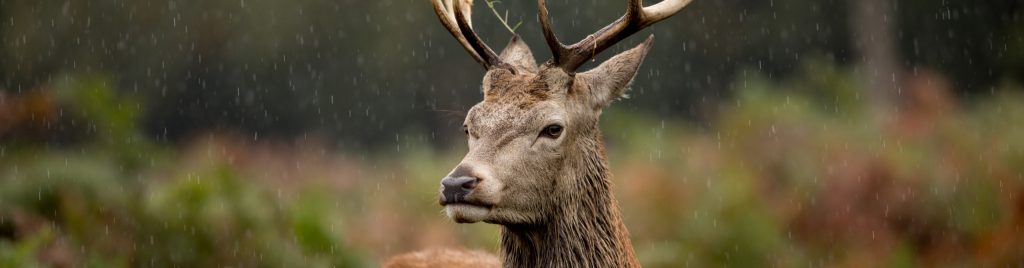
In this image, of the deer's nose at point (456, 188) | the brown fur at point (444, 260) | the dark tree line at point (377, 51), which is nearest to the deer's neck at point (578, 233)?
the deer's nose at point (456, 188)

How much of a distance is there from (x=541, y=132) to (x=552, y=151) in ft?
0.32

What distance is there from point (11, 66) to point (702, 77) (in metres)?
14.5

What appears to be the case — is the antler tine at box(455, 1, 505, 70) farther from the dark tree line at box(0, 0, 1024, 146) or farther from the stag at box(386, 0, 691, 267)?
the dark tree line at box(0, 0, 1024, 146)

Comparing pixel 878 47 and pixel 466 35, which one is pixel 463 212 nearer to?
pixel 466 35

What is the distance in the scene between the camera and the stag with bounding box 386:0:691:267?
579cm

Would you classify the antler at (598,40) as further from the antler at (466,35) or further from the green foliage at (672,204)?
the green foliage at (672,204)

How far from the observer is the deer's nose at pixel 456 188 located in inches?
217

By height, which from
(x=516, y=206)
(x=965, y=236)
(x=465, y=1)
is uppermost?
(x=465, y=1)

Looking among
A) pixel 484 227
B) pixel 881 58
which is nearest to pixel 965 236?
pixel 484 227

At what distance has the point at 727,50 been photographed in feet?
97.7

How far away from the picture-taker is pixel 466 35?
6328 millimetres

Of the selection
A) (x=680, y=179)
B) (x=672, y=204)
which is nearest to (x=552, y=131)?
(x=672, y=204)

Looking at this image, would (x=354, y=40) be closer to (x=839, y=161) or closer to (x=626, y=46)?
(x=626, y=46)

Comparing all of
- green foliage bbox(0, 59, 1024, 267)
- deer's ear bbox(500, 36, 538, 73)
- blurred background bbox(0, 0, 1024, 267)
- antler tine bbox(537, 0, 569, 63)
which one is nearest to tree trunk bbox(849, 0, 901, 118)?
blurred background bbox(0, 0, 1024, 267)
